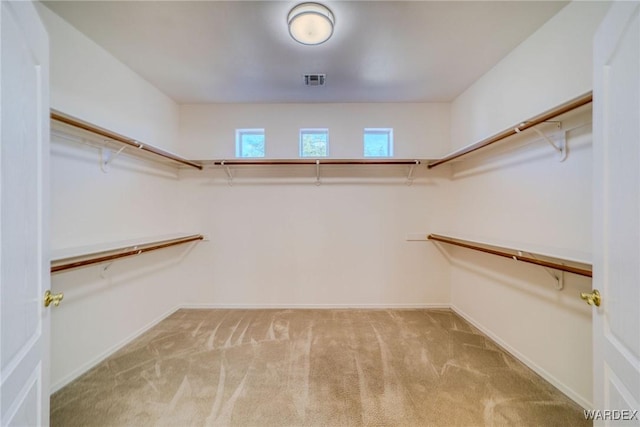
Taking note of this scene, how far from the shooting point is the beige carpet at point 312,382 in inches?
56.2

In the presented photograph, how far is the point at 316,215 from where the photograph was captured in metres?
3.00

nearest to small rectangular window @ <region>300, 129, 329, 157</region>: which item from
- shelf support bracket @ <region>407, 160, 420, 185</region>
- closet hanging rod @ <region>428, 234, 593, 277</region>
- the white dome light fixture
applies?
shelf support bracket @ <region>407, 160, 420, 185</region>

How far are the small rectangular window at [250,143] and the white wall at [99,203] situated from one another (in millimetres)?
842

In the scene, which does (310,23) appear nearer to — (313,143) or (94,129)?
(313,143)

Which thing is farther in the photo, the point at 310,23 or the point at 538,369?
the point at 538,369

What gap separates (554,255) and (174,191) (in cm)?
369

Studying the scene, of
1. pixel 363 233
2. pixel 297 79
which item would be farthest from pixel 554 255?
pixel 297 79

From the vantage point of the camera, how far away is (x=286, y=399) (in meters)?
1.54

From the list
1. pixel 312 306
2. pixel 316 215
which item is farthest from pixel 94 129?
pixel 312 306

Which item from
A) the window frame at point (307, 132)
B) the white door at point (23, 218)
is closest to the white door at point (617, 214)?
the white door at point (23, 218)

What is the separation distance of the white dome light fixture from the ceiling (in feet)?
0.22

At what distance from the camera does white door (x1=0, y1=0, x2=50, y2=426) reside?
0.66 metres

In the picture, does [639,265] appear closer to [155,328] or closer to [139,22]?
[139,22]

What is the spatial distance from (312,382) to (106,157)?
98.3 inches
